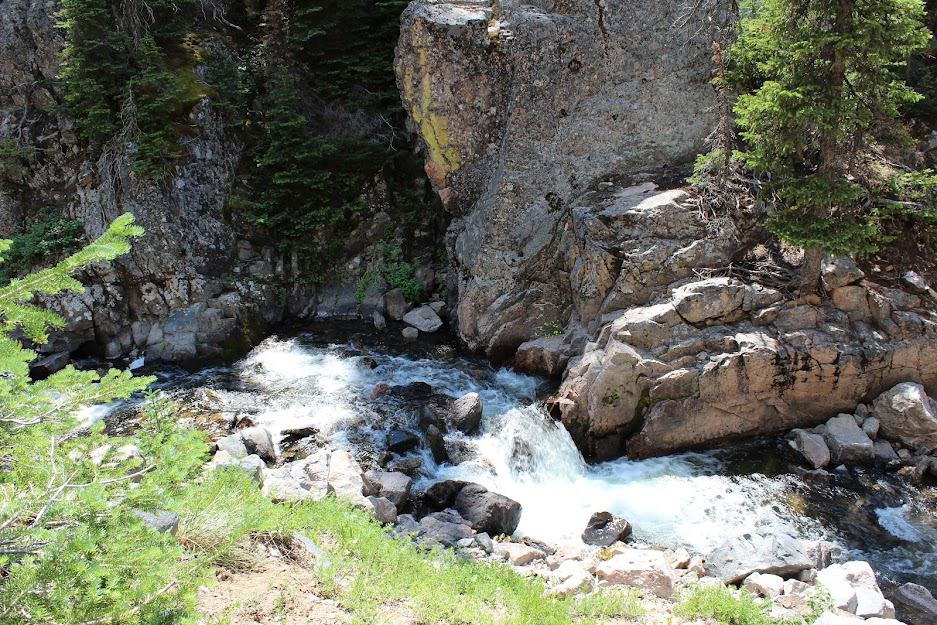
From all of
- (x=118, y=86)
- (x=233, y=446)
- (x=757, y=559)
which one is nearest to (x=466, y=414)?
(x=233, y=446)

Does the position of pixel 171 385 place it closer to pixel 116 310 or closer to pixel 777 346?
pixel 116 310

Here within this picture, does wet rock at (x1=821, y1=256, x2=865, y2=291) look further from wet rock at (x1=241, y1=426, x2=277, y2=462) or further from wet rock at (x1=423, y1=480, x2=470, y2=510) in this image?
wet rock at (x1=241, y1=426, x2=277, y2=462)

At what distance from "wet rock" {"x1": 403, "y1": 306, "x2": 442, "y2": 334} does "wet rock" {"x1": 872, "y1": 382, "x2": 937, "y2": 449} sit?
9567 millimetres

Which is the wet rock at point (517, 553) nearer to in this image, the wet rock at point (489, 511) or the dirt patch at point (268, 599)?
the wet rock at point (489, 511)

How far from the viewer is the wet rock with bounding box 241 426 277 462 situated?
33.1 ft

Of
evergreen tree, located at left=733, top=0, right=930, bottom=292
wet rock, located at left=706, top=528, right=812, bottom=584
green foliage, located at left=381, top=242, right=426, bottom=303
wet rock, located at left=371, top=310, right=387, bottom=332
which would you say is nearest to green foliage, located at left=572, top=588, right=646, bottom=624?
wet rock, located at left=706, top=528, right=812, bottom=584

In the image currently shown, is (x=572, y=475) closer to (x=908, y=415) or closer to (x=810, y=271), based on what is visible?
(x=810, y=271)

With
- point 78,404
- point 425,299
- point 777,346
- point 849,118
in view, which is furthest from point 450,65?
point 78,404

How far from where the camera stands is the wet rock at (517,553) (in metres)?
7.80

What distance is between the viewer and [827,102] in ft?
31.0

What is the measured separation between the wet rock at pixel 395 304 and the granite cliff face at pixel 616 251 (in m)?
1.99

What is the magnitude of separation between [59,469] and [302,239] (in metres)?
13.8

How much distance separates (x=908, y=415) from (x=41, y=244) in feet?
63.2

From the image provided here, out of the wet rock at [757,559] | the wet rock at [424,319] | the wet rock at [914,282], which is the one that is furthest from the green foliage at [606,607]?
Answer: the wet rock at [424,319]
